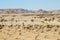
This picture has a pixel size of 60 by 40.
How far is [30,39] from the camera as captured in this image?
10.7m

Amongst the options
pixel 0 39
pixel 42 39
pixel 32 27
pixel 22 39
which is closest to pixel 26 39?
pixel 22 39

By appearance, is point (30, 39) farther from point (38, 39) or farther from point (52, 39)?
point (52, 39)

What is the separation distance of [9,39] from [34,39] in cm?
179

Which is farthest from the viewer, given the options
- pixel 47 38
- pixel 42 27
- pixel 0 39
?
pixel 42 27

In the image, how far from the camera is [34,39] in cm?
1062

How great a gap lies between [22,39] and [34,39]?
87cm

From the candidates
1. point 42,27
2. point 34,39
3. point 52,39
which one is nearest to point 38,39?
point 34,39

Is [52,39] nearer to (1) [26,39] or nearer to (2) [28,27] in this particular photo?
(1) [26,39]

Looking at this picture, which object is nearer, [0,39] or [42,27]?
[0,39]

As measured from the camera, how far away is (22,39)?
10.6 metres

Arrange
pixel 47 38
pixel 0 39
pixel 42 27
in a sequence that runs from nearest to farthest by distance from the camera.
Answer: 1. pixel 0 39
2. pixel 47 38
3. pixel 42 27

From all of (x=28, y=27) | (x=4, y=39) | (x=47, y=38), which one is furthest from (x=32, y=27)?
(x=4, y=39)

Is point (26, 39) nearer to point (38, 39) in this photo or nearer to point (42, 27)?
point (38, 39)

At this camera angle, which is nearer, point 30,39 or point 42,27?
point 30,39
